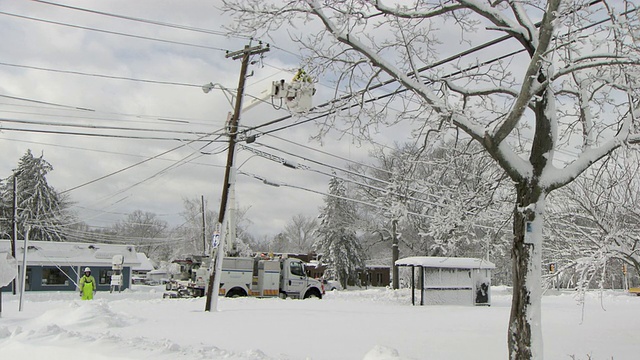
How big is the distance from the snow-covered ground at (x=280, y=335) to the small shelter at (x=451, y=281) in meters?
6.11

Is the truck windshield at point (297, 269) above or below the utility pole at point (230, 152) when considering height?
below

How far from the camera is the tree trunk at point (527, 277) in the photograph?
838 cm

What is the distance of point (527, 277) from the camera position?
28.1 ft

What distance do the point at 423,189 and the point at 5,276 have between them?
41.4ft

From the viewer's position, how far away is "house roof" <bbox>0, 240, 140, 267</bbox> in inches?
1774

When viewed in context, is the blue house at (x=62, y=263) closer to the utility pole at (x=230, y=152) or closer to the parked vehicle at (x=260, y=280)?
the parked vehicle at (x=260, y=280)

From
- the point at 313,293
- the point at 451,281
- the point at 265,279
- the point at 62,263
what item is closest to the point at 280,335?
the point at 451,281

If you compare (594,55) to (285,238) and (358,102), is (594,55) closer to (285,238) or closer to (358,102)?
(358,102)

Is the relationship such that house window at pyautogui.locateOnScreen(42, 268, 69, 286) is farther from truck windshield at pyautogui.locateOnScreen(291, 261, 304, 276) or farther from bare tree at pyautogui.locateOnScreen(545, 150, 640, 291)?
bare tree at pyautogui.locateOnScreen(545, 150, 640, 291)

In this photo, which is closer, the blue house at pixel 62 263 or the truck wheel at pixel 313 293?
the truck wheel at pixel 313 293

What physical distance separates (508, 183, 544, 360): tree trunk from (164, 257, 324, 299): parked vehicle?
2268 centimetres

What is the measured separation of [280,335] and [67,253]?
38135 millimetres

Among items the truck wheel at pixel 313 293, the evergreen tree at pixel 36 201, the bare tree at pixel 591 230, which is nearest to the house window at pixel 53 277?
the evergreen tree at pixel 36 201

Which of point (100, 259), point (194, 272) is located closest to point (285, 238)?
point (100, 259)
